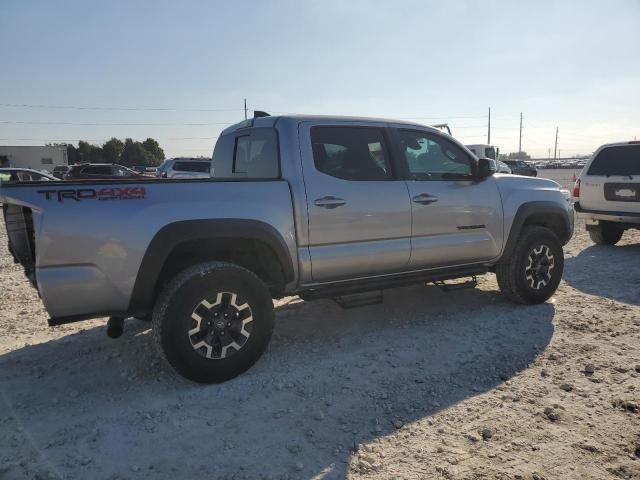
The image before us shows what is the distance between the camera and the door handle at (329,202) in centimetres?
381

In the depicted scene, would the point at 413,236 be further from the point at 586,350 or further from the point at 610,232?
the point at 610,232

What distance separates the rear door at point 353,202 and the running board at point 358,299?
0.73ft

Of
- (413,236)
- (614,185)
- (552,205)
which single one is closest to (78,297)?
(413,236)

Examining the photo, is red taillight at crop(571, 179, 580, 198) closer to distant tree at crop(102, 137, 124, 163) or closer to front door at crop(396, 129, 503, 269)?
front door at crop(396, 129, 503, 269)

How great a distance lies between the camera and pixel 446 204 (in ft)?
14.7

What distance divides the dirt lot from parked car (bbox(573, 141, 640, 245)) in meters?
3.72

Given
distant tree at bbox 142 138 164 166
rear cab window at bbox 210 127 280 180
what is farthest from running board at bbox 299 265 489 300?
distant tree at bbox 142 138 164 166

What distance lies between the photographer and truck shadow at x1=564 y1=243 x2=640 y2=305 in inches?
225

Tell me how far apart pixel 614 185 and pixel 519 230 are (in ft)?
14.4

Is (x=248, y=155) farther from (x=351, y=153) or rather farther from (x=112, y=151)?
(x=112, y=151)

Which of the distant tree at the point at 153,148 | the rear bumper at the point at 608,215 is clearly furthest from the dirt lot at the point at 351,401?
the distant tree at the point at 153,148

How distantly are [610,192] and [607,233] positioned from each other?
957mm

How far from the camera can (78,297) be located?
10.2 ft

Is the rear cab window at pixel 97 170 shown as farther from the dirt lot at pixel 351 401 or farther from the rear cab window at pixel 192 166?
the dirt lot at pixel 351 401
